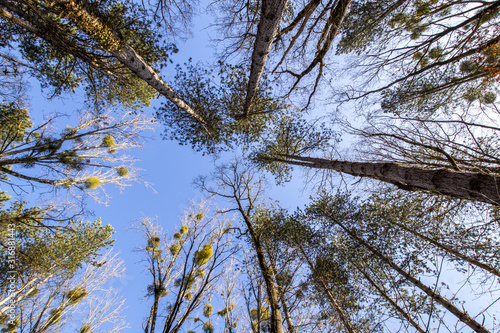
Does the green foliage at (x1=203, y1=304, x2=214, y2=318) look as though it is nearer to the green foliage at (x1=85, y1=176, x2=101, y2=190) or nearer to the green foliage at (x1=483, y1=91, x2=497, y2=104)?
the green foliage at (x1=85, y1=176, x2=101, y2=190)

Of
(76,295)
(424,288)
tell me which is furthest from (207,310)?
(424,288)

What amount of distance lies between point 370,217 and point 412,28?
593 cm

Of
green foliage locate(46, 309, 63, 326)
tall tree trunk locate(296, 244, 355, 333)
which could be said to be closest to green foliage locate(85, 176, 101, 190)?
green foliage locate(46, 309, 63, 326)

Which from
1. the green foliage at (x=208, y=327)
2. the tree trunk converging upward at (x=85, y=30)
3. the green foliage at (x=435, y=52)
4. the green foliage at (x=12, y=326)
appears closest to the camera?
the tree trunk converging upward at (x=85, y=30)

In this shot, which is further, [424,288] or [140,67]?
[424,288]

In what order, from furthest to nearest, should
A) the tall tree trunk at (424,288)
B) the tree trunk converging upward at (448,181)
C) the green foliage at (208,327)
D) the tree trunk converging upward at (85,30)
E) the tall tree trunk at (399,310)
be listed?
the green foliage at (208,327) → the tall tree trunk at (424,288) → the tree trunk converging upward at (85,30) → the tree trunk converging upward at (448,181) → the tall tree trunk at (399,310)

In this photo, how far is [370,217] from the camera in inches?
258

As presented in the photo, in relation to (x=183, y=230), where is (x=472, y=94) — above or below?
above

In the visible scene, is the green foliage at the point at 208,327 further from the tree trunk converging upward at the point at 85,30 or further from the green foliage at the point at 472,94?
the green foliage at the point at 472,94

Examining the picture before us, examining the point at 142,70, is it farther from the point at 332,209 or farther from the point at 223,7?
the point at 332,209

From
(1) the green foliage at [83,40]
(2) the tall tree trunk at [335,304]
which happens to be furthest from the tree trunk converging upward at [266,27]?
(2) the tall tree trunk at [335,304]

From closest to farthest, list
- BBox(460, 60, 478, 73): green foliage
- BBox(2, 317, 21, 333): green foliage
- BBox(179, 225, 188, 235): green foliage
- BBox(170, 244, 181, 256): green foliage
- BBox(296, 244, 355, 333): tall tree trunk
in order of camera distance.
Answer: BBox(296, 244, 355, 333): tall tree trunk, BBox(460, 60, 478, 73): green foliage, BBox(2, 317, 21, 333): green foliage, BBox(170, 244, 181, 256): green foliage, BBox(179, 225, 188, 235): green foliage

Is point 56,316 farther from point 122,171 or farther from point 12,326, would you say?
point 122,171

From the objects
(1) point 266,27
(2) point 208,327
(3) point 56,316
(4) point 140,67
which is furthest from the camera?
(3) point 56,316
